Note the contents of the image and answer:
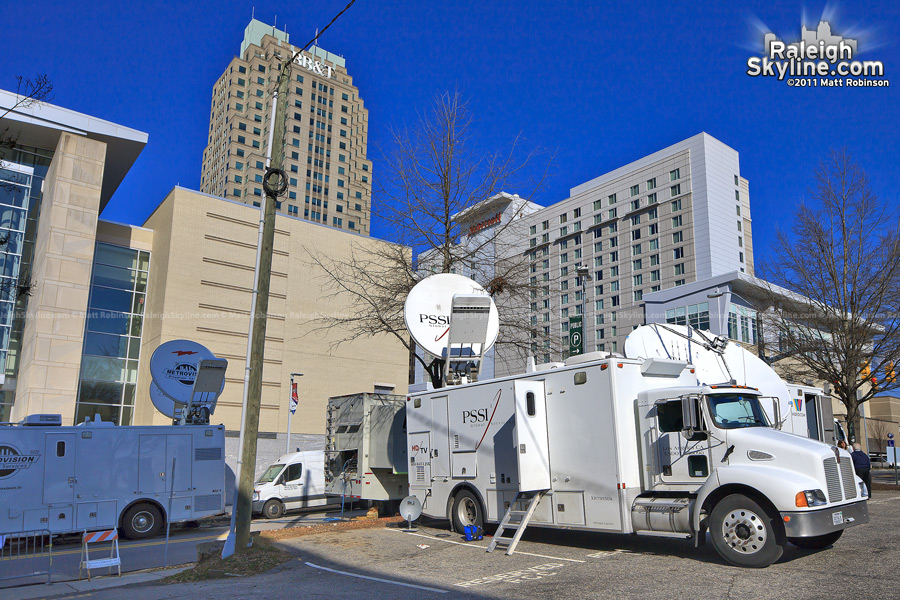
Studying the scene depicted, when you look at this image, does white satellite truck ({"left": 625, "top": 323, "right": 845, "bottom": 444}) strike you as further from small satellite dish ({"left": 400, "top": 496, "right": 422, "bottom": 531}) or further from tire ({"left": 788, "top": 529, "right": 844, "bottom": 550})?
small satellite dish ({"left": 400, "top": 496, "right": 422, "bottom": 531})

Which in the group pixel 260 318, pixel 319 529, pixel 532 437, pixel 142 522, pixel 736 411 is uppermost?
pixel 260 318

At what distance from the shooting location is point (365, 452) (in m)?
16.5

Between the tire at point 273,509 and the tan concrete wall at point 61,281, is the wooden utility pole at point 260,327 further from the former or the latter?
the tan concrete wall at point 61,281

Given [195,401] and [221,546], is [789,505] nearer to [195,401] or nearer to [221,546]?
[221,546]

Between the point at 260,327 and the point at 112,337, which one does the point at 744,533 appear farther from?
the point at 112,337

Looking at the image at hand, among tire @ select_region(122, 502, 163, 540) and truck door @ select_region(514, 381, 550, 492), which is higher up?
truck door @ select_region(514, 381, 550, 492)

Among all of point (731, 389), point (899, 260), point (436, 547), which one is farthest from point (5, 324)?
point (899, 260)

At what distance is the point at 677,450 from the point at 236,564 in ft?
22.0

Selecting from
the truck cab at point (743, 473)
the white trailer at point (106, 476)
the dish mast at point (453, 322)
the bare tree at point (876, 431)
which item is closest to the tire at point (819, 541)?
the truck cab at point (743, 473)

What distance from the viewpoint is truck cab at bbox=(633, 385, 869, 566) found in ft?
28.1

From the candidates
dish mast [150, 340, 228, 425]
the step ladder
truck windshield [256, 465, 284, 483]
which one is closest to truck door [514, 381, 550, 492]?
the step ladder

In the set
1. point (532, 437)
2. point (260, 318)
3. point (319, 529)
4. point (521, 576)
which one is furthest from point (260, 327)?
point (521, 576)

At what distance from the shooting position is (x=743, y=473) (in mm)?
9016

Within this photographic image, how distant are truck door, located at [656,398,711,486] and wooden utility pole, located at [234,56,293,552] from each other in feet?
20.3
